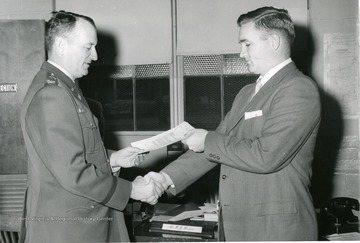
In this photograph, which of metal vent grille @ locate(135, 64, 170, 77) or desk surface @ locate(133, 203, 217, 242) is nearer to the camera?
desk surface @ locate(133, 203, 217, 242)

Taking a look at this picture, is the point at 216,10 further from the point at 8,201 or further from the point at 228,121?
the point at 8,201

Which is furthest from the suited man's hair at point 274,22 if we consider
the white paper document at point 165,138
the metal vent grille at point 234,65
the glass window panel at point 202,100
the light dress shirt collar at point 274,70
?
the glass window panel at point 202,100

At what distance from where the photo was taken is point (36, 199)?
1.68 meters

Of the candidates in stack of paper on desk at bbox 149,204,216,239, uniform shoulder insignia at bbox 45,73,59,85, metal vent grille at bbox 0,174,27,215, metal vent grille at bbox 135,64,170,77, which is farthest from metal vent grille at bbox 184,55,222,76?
uniform shoulder insignia at bbox 45,73,59,85

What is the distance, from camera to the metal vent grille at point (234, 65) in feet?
15.1

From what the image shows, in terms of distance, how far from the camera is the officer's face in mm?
1825

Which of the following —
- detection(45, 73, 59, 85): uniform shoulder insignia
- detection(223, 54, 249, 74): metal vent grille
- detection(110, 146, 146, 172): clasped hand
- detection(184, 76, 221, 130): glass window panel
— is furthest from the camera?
detection(184, 76, 221, 130): glass window panel

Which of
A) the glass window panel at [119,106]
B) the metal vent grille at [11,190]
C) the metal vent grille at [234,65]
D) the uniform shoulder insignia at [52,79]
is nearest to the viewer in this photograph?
the uniform shoulder insignia at [52,79]

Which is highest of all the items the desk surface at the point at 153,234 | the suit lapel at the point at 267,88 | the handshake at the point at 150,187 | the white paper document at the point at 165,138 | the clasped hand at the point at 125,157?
the suit lapel at the point at 267,88

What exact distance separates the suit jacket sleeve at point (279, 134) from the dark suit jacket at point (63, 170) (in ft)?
1.83

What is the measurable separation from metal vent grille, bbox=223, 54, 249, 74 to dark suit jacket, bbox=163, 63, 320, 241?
2871 millimetres

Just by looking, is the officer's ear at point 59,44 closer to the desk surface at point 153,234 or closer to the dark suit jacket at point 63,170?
the dark suit jacket at point 63,170

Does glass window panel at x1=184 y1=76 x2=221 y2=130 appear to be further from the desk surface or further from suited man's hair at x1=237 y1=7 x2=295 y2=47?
suited man's hair at x1=237 y1=7 x2=295 y2=47

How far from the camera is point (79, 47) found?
1.84m
